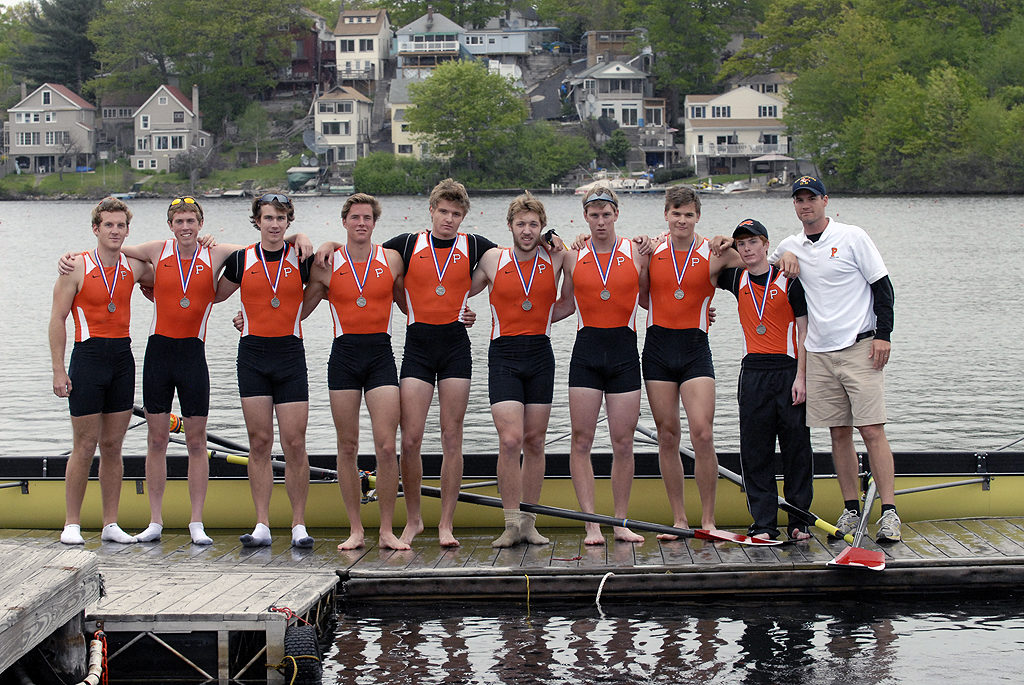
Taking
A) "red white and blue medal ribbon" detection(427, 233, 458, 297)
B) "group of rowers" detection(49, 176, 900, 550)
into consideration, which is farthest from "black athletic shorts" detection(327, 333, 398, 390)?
"red white and blue medal ribbon" detection(427, 233, 458, 297)

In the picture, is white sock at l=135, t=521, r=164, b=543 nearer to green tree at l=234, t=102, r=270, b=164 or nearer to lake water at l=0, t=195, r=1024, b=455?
lake water at l=0, t=195, r=1024, b=455

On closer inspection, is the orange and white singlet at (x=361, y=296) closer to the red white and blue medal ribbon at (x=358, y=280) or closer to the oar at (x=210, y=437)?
the red white and blue medal ribbon at (x=358, y=280)

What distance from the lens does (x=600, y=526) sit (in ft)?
28.0

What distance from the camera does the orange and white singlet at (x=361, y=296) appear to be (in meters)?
7.73

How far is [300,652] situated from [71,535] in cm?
239

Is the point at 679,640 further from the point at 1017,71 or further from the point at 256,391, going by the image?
the point at 1017,71

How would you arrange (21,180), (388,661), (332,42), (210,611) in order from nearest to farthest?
(210,611) → (388,661) → (21,180) → (332,42)

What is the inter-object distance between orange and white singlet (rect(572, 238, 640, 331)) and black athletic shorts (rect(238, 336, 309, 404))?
1.83 m

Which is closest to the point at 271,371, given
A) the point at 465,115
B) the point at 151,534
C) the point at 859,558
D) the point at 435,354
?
the point at 435,354

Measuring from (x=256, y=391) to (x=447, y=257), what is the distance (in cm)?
148

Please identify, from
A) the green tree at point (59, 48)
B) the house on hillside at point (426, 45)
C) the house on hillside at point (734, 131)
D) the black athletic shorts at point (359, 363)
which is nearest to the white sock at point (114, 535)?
the black athletic shorts at point (359, 363)

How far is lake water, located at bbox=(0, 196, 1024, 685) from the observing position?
7.03 meters

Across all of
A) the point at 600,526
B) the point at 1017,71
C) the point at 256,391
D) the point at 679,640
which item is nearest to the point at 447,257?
the point at 256,391

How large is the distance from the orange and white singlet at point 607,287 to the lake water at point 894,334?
869cm
